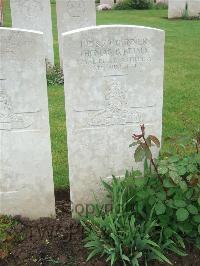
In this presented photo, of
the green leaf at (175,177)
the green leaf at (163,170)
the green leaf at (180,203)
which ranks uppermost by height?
the green leaf at (163,170)

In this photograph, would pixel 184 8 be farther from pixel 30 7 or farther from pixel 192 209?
pixel 192 209

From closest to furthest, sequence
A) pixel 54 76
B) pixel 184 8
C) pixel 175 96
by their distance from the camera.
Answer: pixel 175 96, pixel 54 76, pixel 184 8

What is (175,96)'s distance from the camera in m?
7.64

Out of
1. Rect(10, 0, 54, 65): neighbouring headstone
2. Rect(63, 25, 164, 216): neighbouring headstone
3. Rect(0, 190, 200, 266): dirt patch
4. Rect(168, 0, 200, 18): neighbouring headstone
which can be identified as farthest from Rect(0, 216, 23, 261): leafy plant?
Rect(168, 0, 200, 18): neighbouring headstone

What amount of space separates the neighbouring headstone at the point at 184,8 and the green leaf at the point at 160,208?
46.0 ft

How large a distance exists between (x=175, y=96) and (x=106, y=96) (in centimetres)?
407

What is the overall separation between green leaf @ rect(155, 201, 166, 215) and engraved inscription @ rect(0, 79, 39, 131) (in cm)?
125

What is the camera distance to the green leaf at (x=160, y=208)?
11.4ft

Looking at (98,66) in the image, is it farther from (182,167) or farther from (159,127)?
(182,167)

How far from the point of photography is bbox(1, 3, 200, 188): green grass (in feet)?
18.5

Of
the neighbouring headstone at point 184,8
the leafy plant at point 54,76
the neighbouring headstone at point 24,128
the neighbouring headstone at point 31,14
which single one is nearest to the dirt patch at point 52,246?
the neighbouring headstone at point 24,128

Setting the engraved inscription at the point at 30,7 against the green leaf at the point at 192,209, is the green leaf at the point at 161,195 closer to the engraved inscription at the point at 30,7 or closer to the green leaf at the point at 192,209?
the green leaf at the point at 192,209

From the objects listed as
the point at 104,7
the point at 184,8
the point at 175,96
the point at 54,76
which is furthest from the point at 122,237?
the point at 104,7

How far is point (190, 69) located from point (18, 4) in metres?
3.76
